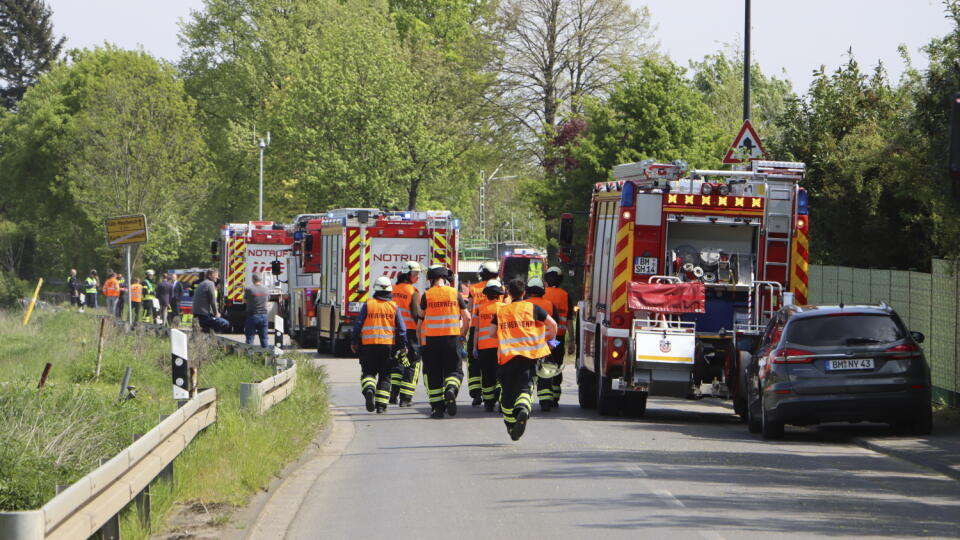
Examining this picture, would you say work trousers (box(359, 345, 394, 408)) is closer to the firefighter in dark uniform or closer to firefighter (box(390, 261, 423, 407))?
firefighter (box(390, 261, 423, 407))

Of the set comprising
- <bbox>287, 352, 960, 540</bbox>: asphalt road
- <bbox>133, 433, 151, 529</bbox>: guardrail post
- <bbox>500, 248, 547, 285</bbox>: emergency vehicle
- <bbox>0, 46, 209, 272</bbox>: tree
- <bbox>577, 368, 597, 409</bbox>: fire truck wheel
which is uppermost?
<bbox>0, 46, 209, 272</bbox>: tree

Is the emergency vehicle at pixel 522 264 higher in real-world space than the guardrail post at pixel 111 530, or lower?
higher

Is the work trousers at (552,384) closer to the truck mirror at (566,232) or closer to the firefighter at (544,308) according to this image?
the firefighter at (544,308)

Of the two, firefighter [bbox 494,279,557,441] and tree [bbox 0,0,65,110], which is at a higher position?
tree [bbox 0,0,65,110]

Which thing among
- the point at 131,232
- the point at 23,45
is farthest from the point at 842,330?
the point at 23,45

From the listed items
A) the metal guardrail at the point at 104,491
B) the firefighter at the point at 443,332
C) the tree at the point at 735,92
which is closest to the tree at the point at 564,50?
the tree at the point at 735,92

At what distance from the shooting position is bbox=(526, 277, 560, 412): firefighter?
17.7 metres

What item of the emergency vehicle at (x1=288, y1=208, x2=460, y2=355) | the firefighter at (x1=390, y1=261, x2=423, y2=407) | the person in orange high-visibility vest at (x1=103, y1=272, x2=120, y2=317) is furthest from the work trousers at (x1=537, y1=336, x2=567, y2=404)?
the person in orange high-visibility vest at (x1=103, y1=272, x2=120, y2=317)

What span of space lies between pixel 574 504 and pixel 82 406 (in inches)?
172

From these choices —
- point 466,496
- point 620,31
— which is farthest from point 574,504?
point 620,31

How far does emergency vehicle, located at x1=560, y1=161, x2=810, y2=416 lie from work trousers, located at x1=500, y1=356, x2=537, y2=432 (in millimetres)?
2816

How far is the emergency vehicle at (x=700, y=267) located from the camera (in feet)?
57.4

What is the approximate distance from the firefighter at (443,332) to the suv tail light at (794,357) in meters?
4.05

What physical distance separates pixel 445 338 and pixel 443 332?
80 mm
